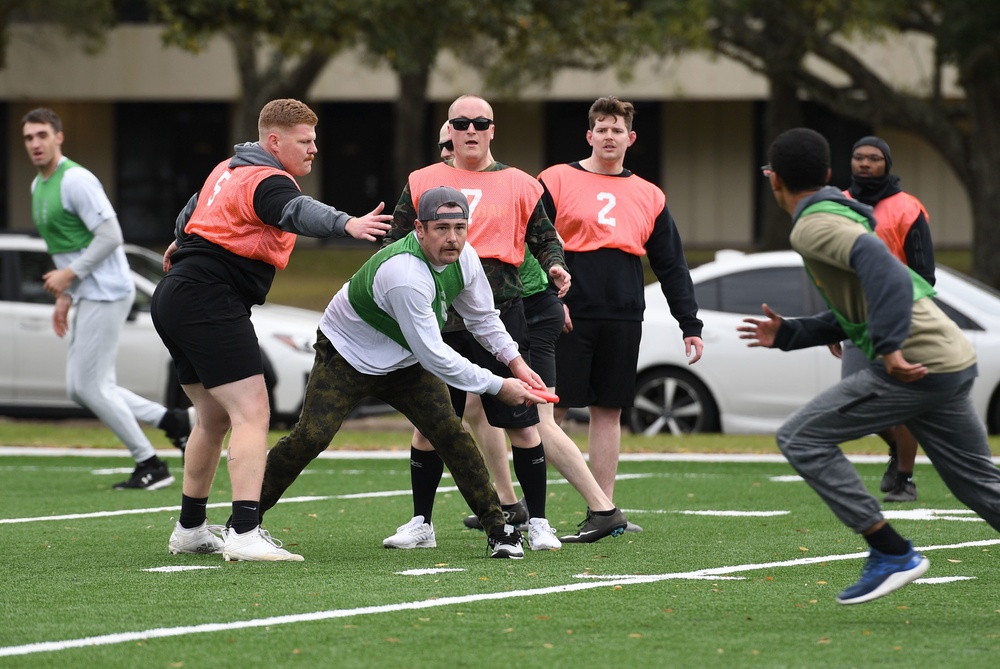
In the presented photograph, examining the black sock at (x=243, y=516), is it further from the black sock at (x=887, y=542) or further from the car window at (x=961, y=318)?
the car window at (x=961, y=318)

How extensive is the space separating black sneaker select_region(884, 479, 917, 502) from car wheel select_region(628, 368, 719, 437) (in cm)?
406

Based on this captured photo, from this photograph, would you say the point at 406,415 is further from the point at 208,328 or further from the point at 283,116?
the point at 283,116

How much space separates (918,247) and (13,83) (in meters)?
36.7

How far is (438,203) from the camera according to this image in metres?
6.86

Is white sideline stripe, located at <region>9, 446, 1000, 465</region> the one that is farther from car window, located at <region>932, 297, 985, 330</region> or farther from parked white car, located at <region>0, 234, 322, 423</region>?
car window, located at <region>932, 297, 985, 330</region>

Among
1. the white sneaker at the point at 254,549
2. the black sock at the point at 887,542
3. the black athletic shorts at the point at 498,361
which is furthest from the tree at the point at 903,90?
the black sock at the point at 887,542

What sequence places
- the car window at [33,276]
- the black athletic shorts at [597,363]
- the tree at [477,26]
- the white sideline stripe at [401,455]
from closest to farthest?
the black athletic shorts at [597,363], the white sideline stripe at [401,455], the car window at [33,276], the tree at [477,26]

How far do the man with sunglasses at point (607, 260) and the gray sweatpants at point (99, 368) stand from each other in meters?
3.41

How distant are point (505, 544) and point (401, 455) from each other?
5.46 meters

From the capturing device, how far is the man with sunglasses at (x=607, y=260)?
836cm

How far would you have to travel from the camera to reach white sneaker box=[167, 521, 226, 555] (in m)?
7.60

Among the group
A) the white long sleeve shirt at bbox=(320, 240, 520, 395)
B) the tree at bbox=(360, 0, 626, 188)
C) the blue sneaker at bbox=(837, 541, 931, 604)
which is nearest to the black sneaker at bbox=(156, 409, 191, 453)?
the white long sleeve shirt at bbox=(320, 240, 520, 395)

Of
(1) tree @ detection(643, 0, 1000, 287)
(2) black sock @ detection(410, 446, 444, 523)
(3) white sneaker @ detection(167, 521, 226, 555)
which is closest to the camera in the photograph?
(3) white sneaker @ detection(167, 521, 226, 555)

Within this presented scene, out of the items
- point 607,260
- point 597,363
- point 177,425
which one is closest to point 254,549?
point 597,363
